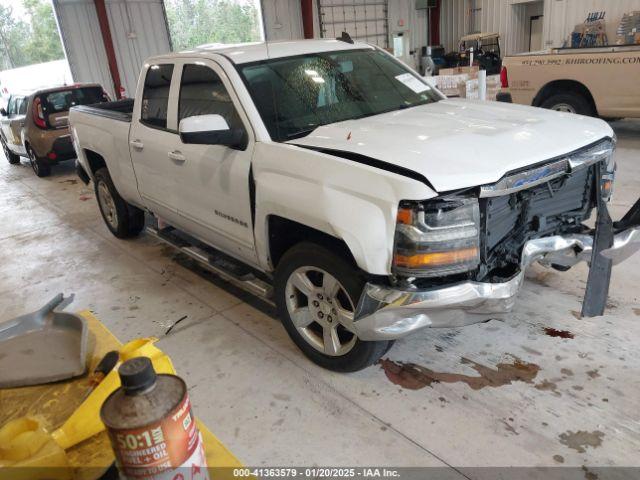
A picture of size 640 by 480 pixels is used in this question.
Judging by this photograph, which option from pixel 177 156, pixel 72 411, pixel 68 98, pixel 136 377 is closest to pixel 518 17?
pixel 68 98

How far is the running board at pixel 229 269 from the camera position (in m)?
3.32

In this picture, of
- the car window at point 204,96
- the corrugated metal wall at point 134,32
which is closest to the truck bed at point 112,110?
the car window at point 204,96

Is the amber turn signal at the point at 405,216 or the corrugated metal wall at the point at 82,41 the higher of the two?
the corrugated metal wall at the point at 82,41

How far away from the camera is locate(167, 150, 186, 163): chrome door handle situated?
354 cm

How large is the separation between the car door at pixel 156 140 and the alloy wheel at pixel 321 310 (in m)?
1.40

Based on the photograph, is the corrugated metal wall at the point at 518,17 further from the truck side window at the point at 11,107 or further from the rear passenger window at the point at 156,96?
the truck side window at the point at 11,107

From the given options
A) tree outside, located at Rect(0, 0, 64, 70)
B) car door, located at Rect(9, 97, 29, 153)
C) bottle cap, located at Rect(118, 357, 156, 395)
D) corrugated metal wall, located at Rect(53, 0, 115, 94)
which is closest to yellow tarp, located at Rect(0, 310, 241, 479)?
bottle cap, located at Rect(118, 357, 156, 395)

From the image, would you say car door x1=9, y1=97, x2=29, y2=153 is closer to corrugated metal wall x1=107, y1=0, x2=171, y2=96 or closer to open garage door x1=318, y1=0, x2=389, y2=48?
corrugated metal wall x1=107, y1=0, x2=171, y2=96

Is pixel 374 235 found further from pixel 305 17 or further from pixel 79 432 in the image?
pixel 305 17

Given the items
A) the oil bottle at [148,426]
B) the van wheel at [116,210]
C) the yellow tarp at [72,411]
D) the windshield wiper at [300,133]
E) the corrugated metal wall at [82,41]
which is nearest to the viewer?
the oil bottle at [148,426]

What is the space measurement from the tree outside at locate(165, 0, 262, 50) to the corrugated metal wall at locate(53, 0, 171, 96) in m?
0.56

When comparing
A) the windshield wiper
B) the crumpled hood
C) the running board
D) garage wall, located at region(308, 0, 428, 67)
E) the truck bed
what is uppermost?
garage wall, located at region(308, 0, 428, 67)

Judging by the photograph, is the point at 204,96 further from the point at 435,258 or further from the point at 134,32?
the point at 134,32

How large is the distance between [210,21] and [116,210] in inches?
556
